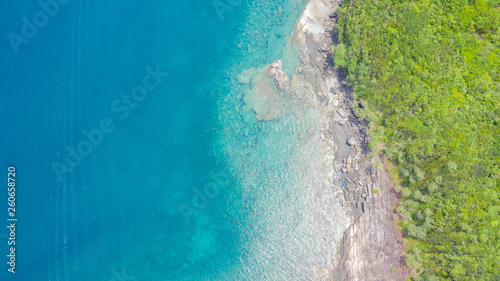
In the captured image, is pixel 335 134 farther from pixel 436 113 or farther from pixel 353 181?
pixel 436 113

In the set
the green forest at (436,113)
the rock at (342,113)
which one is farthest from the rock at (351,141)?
the rock at (342,113)

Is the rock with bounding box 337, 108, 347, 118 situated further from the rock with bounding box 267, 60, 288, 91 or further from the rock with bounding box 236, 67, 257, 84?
the rock with bounding box 236, 67, 257, 84

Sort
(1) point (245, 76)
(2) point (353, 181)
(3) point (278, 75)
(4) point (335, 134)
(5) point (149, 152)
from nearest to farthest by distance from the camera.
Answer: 1. (2) point (353, 181)
2. (5) point (149, 152)
3. (4) point (335, 134)
4. (3) point (278, 75)
5. (1) point (245, 76)

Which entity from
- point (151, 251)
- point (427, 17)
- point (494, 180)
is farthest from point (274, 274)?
point (427, 17)

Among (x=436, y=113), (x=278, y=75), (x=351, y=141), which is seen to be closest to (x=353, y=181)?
(x=351, y=141)

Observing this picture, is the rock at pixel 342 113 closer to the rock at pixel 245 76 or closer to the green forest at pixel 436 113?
the green forest at pixel 436 113

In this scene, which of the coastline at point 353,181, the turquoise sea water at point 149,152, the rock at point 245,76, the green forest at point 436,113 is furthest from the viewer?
the rock at point 245,76
